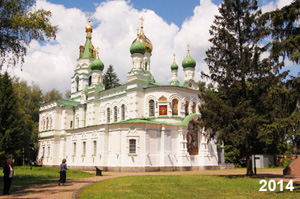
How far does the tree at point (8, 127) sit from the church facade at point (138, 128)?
Answer: 6366mm

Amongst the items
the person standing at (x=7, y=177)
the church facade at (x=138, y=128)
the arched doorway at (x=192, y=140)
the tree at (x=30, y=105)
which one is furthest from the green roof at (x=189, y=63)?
the person standing at (x=7, y=177)

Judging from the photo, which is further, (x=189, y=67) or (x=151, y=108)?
(x=189, y=67)

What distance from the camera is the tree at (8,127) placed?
35438 mm

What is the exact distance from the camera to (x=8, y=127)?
36562 millimetres

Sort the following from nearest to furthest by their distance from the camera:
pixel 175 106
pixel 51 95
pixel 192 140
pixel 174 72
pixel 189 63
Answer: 1. pixel 192 140
2. pixel 175 106
3. pixel 189 63
4. pixel 174 72
5. pixel 51 95

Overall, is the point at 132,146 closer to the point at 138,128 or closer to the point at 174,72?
the point at 138,128

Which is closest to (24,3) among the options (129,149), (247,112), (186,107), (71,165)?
(247,112)

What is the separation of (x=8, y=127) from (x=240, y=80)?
95.8 ft

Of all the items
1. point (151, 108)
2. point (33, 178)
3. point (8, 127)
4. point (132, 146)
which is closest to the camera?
point (33, 178)

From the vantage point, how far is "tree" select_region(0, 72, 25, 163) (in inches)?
1395

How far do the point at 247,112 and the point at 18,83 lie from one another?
42.5 m

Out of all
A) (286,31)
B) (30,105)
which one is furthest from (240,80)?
(30,105)

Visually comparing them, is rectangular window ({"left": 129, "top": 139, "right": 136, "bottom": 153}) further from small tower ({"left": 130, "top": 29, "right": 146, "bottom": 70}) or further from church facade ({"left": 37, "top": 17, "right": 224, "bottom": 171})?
small tower ({"left": 130, "top": 29, "right": 146, "bottom": 70})

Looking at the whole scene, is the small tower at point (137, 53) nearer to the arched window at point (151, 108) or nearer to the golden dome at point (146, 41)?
the arched window at point (151, 108)
